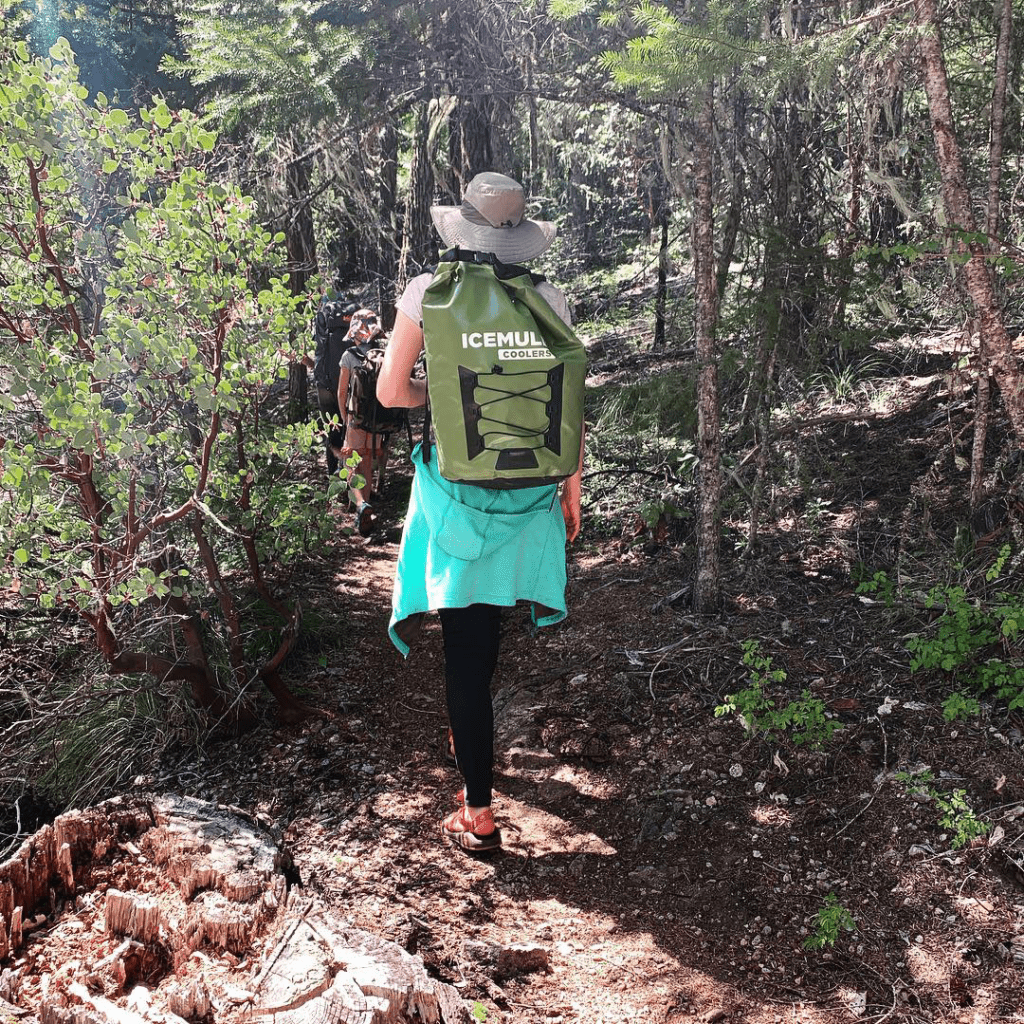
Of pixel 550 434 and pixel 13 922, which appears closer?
pixel 13 922

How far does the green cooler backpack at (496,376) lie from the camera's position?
2764 mm

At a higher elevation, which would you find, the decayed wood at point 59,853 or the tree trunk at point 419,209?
the tree trunk at point 419,209

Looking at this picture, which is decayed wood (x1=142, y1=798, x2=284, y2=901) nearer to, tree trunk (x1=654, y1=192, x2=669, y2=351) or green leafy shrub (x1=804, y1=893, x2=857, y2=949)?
green leafy shrub (x1=804, y1=893, x2=857, y2=949)

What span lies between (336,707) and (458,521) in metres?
1.98

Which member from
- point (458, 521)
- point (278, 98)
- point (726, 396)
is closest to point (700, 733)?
point (458, 521)

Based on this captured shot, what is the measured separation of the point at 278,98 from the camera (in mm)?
6281

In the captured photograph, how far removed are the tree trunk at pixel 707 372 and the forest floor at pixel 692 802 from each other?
0.88 feet

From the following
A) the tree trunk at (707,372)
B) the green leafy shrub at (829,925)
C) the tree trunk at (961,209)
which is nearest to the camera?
the green leafy shrub at (829,925)

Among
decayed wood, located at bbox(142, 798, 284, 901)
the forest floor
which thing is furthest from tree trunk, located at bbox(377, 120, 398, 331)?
decayed wood, located at bbox(142, 798, 284, 901)

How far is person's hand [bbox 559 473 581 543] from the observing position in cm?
329

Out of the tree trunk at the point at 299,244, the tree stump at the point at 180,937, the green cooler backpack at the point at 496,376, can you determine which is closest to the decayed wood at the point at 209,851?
the tree stump at the point at 180,937

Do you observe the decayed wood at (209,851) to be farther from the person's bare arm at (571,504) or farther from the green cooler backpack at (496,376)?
the person's bare arm at (571,504)

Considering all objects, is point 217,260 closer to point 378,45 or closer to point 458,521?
point 458,521

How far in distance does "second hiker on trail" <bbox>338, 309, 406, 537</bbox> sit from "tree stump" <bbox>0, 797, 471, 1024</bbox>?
4.61m
